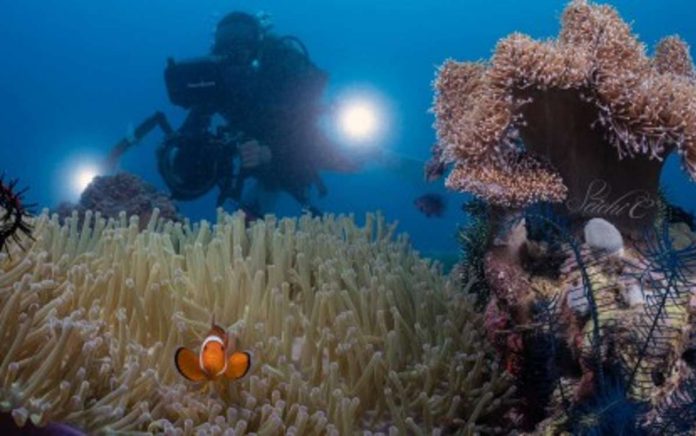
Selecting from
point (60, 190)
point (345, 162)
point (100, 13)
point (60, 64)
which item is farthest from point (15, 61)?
point (345, 162)

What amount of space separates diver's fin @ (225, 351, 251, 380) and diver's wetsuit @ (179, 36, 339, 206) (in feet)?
21.8

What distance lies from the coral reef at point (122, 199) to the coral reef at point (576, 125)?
3.18 metres

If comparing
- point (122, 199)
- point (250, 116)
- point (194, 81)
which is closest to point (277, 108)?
point (250, 116)

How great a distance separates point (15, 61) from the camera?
7206 centimetres

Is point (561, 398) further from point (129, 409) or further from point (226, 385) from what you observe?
point (129, 409)

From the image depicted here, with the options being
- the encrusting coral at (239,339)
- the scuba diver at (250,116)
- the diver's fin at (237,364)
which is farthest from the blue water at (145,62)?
the diver's fin at (237,364)

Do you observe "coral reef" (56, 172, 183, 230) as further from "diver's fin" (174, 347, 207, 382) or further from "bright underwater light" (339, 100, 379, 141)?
"bright underwater light" (339, 100, 379, 141)

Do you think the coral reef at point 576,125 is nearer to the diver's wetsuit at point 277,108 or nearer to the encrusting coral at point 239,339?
the encrusting coral at point 239,339

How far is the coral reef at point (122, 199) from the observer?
5188 millimetres

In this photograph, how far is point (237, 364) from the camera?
73.4 inches

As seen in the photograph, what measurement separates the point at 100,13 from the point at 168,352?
76.0 metres

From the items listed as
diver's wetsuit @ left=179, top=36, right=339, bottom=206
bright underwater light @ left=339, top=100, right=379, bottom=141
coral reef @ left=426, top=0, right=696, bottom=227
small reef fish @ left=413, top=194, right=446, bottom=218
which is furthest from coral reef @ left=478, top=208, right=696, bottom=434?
bright underwater light @ left=339, top=100, right=379, bottom=141

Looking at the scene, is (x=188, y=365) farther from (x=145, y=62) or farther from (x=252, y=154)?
(x=145, y=62)

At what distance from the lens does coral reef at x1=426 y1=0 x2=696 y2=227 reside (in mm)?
2410
